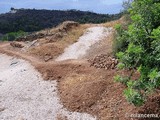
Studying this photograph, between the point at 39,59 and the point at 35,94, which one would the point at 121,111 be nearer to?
the point at 35,94

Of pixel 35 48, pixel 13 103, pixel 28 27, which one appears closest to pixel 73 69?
pixel 13 103

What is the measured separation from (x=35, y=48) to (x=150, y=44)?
1731 cm

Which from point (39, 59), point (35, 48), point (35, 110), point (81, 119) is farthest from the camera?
point (35, 48)

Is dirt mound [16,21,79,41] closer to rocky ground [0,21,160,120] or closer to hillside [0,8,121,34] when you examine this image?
rocky ground [0,21,160,120]

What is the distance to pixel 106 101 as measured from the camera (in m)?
14.2

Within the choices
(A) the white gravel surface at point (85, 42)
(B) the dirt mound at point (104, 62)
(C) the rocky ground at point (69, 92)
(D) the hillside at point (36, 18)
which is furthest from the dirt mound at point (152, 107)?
(D) the hillside at point (36, 18)

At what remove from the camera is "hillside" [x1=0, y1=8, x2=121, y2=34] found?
64000mm

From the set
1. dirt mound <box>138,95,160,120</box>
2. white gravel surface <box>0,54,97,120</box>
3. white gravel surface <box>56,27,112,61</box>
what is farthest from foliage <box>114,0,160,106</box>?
white gravel surface <box>56,27,112,61</box>

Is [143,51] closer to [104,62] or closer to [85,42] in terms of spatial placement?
[104,62]

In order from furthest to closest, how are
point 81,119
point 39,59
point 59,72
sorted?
point 39,59, point 59,72, point 81,119

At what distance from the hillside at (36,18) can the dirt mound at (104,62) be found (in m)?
39.9

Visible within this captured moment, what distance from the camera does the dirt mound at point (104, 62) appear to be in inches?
681

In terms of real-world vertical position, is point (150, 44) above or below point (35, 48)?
above

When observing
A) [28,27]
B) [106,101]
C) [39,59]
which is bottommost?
[28,27]
